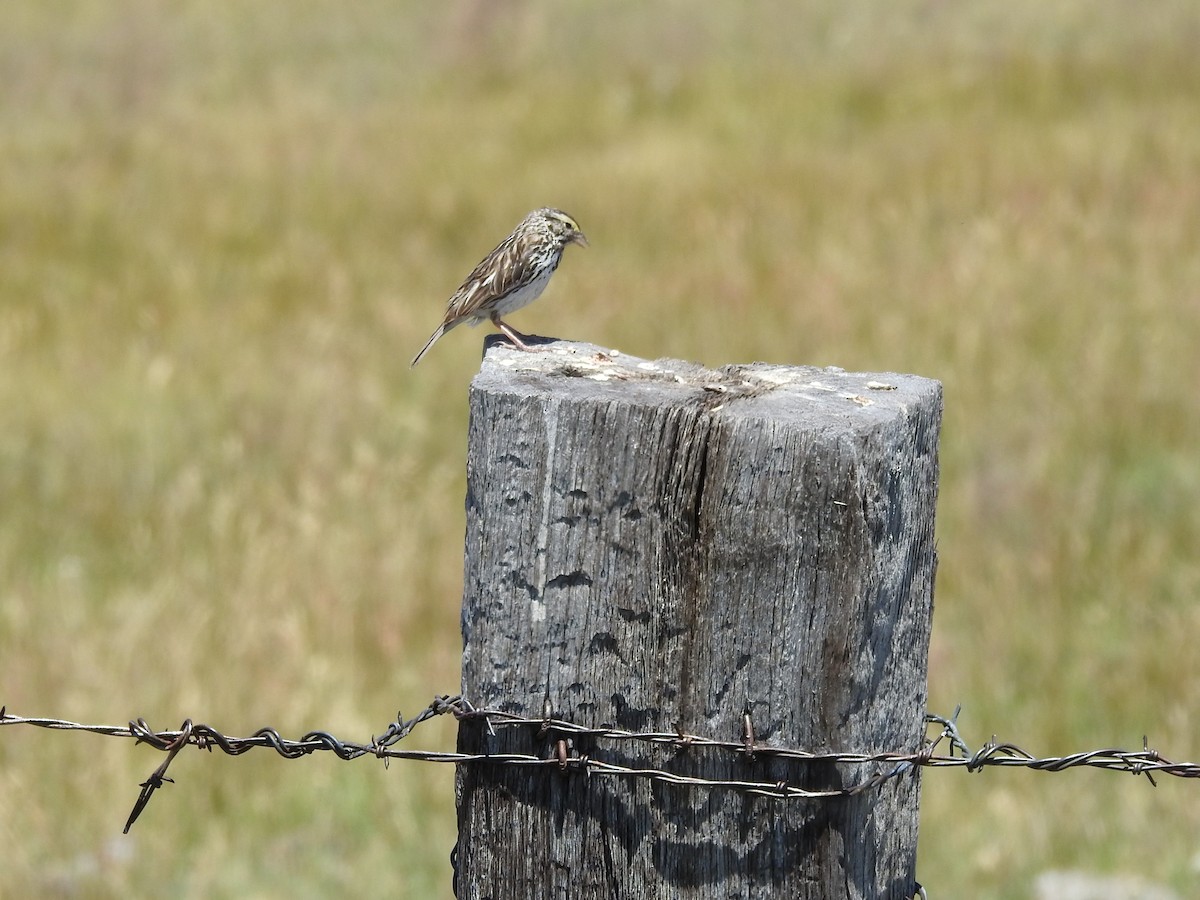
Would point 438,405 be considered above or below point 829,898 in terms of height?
above

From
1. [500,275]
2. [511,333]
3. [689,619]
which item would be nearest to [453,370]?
[500,275]

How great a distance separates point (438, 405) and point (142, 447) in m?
1.82

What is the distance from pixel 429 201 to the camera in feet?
43.6

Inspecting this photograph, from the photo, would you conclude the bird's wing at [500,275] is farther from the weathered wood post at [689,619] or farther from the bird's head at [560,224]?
the weathered wood post at [689,619]

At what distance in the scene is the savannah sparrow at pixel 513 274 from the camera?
5.21 m

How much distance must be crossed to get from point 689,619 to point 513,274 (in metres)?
2.99

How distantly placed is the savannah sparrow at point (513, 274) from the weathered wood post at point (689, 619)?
2.73 m

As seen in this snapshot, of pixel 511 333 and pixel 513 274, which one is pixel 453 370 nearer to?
pixel 513 274

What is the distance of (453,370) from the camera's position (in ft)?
31.7

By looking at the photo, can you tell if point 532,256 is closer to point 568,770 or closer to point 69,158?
point 568,770

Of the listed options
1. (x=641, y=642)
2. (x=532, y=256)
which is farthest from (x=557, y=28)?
(x=641, y=642)

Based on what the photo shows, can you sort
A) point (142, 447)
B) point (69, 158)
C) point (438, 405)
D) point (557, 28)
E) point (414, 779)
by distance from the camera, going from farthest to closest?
point (557, 28) < point (69, 158) < point (438, 405) < point (142, 447) < point (414, 779)

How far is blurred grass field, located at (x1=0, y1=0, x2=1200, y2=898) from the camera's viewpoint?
5.55 meters

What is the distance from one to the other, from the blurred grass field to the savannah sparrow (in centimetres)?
178
